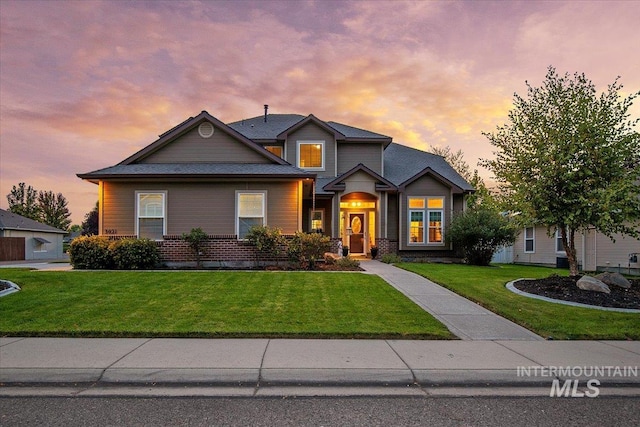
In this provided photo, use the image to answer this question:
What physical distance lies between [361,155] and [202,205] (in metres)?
10.0

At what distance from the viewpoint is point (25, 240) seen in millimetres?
35969

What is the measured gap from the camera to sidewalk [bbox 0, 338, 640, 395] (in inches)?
186

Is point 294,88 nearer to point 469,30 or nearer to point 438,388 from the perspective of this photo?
point 469,30

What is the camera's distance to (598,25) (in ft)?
41.7

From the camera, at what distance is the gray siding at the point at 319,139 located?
21422 mm

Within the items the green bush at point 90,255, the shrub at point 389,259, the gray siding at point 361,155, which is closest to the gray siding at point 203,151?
the green bush at point 90,255

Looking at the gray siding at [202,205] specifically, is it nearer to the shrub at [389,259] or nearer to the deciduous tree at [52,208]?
the shrub at [389,259]

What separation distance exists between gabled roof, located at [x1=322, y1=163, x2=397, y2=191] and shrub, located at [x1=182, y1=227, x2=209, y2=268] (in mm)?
6429

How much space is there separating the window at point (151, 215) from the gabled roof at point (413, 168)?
11.3 m

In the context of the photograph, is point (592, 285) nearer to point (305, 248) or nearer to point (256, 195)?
point (305, 248)

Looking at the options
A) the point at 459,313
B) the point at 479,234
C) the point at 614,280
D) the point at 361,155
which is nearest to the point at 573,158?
the point at 614,280

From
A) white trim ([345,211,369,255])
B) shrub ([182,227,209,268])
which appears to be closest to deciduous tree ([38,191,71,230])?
white trim ([345,211,369,255])

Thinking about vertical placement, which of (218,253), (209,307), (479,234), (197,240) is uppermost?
(479,234)

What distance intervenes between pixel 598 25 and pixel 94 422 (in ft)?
53.9
